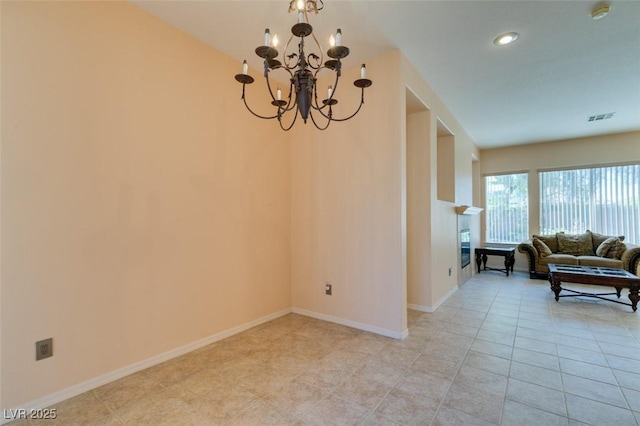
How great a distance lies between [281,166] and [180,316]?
2014 mm

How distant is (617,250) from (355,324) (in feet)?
17.1

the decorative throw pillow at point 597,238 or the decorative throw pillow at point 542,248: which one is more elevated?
the decorative throw pillow at point 597,238

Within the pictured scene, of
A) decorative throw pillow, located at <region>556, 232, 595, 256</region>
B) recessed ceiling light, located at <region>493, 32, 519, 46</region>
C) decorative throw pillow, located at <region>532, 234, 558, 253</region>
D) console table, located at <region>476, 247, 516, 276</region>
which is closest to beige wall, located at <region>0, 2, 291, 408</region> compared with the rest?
recessed ceiling light, located at <region>493, 32, 519, 46</region>

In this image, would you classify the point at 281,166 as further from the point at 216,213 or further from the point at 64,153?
the point at 64,153

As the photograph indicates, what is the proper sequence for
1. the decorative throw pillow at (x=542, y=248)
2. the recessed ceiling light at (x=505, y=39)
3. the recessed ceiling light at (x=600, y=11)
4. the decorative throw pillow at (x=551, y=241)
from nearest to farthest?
1. the recessed ceiling light at (x=600, y=11)
2. the recessed ceiling light at (x=505, y=39)
3. the decorative throw pillow at (x=542, y=248)
4. the decorative throw pillow at (x=551, y=241)

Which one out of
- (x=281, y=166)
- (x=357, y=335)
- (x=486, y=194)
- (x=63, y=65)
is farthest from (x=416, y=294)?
(x=486, y=194)

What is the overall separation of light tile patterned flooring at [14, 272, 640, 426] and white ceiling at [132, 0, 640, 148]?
2.86 metres

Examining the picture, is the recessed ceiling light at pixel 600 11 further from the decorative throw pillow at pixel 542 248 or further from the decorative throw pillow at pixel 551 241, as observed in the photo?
the decorative throw pillow at pixel 551 241

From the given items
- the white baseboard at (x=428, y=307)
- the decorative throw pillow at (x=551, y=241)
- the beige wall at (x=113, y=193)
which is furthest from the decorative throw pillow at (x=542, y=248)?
the beige wall at (x=113, y=193)

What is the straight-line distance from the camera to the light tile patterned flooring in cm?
176

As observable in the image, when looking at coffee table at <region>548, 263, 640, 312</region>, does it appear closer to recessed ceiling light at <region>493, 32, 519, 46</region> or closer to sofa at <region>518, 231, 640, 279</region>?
sofa at <region>518, 231, 640, 279</region>

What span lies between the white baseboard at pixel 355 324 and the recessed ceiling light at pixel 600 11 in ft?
10.6

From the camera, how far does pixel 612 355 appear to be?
2525 mm

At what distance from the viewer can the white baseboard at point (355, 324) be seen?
116 inches
